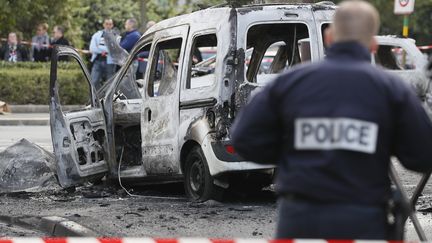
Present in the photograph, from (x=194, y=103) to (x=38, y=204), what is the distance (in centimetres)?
180

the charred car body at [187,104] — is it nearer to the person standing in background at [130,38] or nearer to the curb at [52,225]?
the curb at [52,225]

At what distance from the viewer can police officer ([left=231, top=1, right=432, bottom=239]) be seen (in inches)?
153

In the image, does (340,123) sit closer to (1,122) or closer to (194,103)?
(194,103)

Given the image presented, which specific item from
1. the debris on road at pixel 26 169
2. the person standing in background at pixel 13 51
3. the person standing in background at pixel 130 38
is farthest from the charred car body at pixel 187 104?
the person standing in background at pixel 13 51

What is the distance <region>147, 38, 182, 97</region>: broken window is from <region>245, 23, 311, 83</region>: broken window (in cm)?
74

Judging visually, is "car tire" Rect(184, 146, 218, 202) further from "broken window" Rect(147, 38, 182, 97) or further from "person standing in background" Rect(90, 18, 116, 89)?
"person standing in background" Rect(90, 18, 116, 89)

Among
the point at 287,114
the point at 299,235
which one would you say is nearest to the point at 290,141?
the point at 287,114

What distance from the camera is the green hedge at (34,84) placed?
21.6m

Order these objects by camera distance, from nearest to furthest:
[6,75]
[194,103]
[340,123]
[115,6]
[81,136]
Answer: [340,123] < [194,103] < [81,136] < [6,75] < [115,6]

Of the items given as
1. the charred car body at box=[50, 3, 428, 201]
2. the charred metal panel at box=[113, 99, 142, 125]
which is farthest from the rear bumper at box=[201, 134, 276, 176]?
the charred metal panel at box=[113, 99, 142, 125]

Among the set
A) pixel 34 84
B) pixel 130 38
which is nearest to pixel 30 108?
pixel 34 84

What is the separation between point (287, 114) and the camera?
13.1ft

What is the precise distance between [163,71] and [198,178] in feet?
4.29

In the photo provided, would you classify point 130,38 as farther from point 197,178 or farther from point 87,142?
point 197,178
